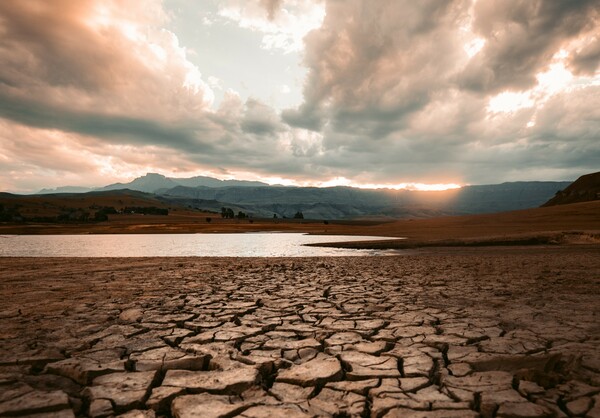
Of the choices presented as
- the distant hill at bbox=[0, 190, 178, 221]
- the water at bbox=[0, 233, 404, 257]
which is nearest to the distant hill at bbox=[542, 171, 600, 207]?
the water at bbox=[0, 233, 404, 257]

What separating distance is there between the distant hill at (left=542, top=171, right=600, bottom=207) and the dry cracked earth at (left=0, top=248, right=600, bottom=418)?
8882 centimetres

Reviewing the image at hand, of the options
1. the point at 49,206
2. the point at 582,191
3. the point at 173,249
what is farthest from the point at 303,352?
the point at 49,206

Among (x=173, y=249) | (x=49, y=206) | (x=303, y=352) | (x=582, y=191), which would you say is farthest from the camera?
(x=49, y=206)

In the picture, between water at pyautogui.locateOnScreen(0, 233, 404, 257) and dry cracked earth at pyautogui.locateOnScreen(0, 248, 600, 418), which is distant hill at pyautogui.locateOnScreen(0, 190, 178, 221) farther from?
dry cracked earth at pyautogui.locateOnScreen(0, 248, 600, 418)

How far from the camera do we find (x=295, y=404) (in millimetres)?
2621

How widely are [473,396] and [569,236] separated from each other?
984 inches

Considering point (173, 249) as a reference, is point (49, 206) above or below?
above

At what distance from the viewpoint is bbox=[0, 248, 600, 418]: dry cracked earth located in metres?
2.62

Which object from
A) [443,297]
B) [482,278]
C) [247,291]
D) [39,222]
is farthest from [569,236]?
[39,222]

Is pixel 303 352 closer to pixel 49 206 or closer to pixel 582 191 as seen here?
pixel 582 191

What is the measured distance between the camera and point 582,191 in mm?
79125

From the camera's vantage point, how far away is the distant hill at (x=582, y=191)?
75.5m

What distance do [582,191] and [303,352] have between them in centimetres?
9992

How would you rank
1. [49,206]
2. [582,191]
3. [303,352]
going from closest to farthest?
[303,352]
[582,191]
[49,206]
